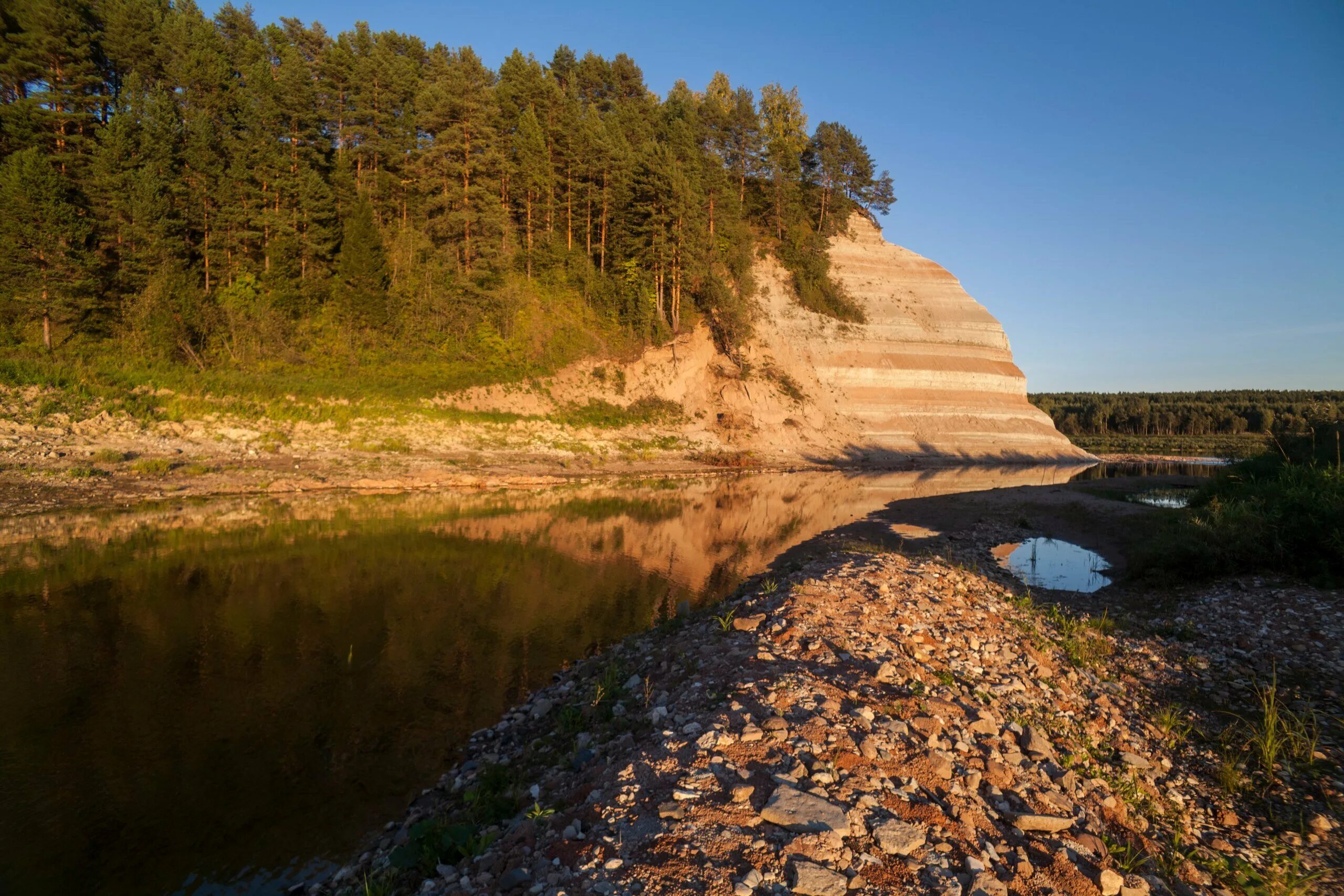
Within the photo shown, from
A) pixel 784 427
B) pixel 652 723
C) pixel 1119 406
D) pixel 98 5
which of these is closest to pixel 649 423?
pixel 784 427

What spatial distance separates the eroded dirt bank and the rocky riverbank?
0.08 ft

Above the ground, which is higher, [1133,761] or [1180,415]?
A: [1180,415]

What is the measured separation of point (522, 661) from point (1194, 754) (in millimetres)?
9222

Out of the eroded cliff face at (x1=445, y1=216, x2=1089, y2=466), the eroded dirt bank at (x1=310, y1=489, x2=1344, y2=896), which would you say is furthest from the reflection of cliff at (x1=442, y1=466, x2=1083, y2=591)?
the eroded cliff face at (x1=445, y1=216, x2=1089, y2=466)

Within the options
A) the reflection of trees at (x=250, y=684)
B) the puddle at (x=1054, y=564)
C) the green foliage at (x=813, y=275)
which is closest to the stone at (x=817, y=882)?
the reflection of trees at (x=250, y=684)

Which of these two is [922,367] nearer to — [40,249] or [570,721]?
[570,721]

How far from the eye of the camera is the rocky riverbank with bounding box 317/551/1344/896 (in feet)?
13.0

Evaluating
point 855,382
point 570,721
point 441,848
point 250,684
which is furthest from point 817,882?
point 855,382

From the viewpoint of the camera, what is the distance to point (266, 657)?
A: 1048 cm

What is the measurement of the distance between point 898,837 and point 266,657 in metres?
10.9

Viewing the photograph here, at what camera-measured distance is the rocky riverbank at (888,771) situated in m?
3.96

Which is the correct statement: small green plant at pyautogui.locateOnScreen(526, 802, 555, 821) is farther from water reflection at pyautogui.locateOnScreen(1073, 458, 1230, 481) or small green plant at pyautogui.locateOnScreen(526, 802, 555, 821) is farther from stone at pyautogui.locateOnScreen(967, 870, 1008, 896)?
water reflection at pyautogui.locateOnScreen(1073, 458, 1230, 481)

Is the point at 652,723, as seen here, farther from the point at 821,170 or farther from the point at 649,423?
the point at 821,170

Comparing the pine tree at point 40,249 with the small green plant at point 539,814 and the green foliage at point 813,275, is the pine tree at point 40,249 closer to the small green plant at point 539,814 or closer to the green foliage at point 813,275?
the small green plant at point 539,814
